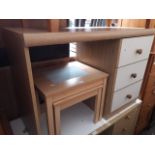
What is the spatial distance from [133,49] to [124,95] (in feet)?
0.99

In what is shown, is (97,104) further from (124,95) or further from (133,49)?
(133,49)

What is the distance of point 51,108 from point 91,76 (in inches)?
10.2

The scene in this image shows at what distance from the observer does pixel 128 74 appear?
2.52 feet

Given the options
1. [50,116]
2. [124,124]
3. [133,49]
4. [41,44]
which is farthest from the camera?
[124,124]

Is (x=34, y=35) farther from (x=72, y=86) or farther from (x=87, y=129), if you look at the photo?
(x=87, y=129)

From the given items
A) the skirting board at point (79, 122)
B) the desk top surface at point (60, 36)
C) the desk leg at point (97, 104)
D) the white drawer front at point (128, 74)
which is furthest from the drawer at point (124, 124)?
the desk top surface at point (60, 36)

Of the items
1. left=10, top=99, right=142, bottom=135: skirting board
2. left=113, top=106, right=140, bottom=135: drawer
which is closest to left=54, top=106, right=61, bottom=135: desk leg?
left=10, top=99, right=142, bottom=135: skirting board

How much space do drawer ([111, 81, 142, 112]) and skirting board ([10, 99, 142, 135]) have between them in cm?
9

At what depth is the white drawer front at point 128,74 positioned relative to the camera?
28.5 inches

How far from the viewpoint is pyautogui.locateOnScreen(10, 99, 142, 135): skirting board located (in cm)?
77

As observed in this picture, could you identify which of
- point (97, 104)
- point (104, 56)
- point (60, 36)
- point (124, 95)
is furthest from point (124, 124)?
point (60, 36)

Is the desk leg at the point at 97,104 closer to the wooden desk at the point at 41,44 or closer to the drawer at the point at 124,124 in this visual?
the wooden desk at the point at 41,44

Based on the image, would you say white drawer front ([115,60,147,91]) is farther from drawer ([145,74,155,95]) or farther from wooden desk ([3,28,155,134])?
drawer ([145,74,155,95])
